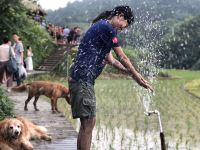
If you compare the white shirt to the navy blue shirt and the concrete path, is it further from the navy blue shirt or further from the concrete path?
the navy blue shirt

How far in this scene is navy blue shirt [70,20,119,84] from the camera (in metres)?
5.73

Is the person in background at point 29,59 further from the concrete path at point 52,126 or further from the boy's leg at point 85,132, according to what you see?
the boy's leg at point 85,132

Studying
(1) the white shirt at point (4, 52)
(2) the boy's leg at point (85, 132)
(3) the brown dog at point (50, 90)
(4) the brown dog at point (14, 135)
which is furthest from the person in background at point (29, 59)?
(2) the boy's leg at point (85, 132)

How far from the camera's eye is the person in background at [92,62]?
5754 mm

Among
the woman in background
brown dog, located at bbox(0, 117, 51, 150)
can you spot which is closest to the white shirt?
brown dog, located at bbox(0, 117, 51, 150)

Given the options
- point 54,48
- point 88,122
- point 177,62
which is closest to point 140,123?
point 88,122

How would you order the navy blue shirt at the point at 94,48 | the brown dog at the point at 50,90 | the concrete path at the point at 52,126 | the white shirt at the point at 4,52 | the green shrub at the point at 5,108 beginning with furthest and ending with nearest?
1. the white shirt at the point at 4,52
2. the brown dog at the point at 50,90
3. the green shrub at the point at 5,108
4. the concrete path at the point at 52,126
5. the navy blue shirt at the point at 94,48

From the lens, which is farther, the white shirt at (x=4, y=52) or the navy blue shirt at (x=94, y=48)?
the white shirt at (x=4, y=52)

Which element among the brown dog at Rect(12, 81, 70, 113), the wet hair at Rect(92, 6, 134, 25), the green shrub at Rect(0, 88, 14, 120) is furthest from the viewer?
the brown dog at Rect(12, 81, 70, 113)

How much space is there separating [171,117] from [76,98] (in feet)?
24.6

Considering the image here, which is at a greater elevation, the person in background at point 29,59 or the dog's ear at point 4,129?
the person in background at point 29,59

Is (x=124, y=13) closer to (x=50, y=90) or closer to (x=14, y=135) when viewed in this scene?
(x=14, y=135)

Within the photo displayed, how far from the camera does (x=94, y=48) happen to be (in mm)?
5762

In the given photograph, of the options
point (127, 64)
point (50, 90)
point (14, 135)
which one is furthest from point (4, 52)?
point (127, 64)
